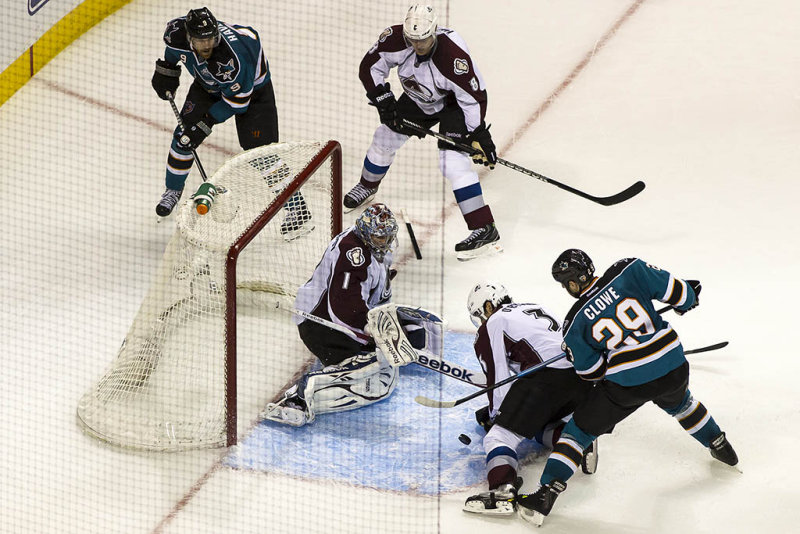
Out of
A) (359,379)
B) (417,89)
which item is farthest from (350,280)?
(417,89)

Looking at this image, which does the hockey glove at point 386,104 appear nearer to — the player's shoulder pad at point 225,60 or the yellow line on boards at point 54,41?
the player's shoulder pad at point 225,60

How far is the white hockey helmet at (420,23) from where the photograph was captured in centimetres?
615

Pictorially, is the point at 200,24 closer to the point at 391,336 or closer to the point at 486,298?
the point at 391,336

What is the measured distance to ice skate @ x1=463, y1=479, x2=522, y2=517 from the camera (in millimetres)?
5000

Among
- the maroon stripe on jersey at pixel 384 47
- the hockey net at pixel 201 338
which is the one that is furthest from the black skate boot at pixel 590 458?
the maroon stripe on jersey at pixel 384 47

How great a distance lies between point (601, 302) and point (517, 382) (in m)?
0.56

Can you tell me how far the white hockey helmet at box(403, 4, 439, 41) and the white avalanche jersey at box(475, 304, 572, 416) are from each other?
58.6 inches

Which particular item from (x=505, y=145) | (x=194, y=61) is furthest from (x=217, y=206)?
(x=505, y=145)

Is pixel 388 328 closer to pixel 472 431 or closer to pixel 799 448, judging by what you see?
pixel 472 431

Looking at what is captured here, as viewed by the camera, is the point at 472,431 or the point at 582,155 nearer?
the point at 472,431

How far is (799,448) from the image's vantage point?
538cm

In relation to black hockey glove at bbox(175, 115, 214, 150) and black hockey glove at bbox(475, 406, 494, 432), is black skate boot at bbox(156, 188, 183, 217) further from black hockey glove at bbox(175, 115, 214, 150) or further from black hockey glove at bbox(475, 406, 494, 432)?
black hockey glove at bbox(475, 406, 494, 432)

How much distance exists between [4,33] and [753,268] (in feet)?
12.7

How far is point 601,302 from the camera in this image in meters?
4.80
